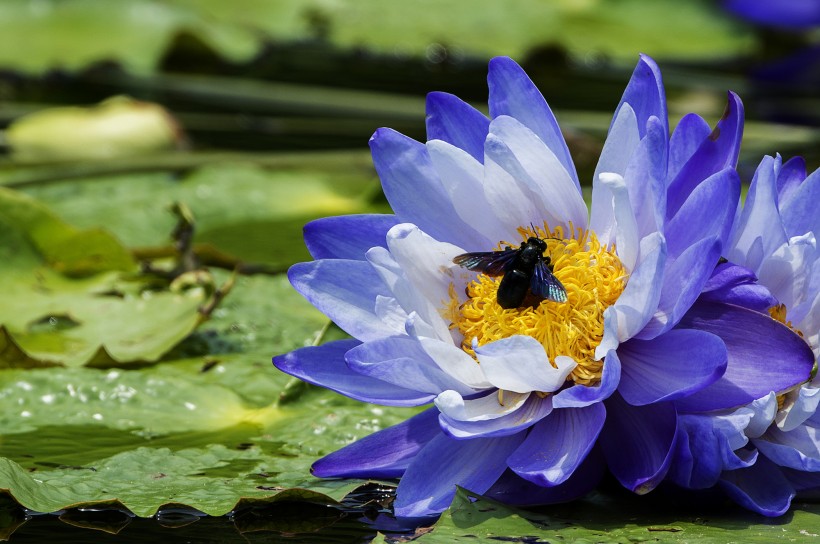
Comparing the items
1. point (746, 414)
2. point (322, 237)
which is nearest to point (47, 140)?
point (322, 237)

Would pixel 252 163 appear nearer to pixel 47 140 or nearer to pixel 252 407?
pixel 47 140

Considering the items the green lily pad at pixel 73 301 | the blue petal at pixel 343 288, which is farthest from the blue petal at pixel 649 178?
the green lily pad at pixel 73 301

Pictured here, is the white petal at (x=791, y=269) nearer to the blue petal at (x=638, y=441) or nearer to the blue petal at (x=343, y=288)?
the blue petal at (x=638, y=441)

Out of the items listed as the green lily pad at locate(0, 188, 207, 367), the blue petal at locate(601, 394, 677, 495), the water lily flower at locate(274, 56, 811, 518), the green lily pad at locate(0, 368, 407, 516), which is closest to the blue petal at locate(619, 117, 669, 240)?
the water lily flower at locate(274, 56, 811, 518)

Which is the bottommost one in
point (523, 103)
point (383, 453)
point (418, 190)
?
point (383, 453)

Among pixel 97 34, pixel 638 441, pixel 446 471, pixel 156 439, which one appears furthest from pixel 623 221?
pixel 97 34

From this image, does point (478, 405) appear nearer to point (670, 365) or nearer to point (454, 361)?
point (454, 361)
